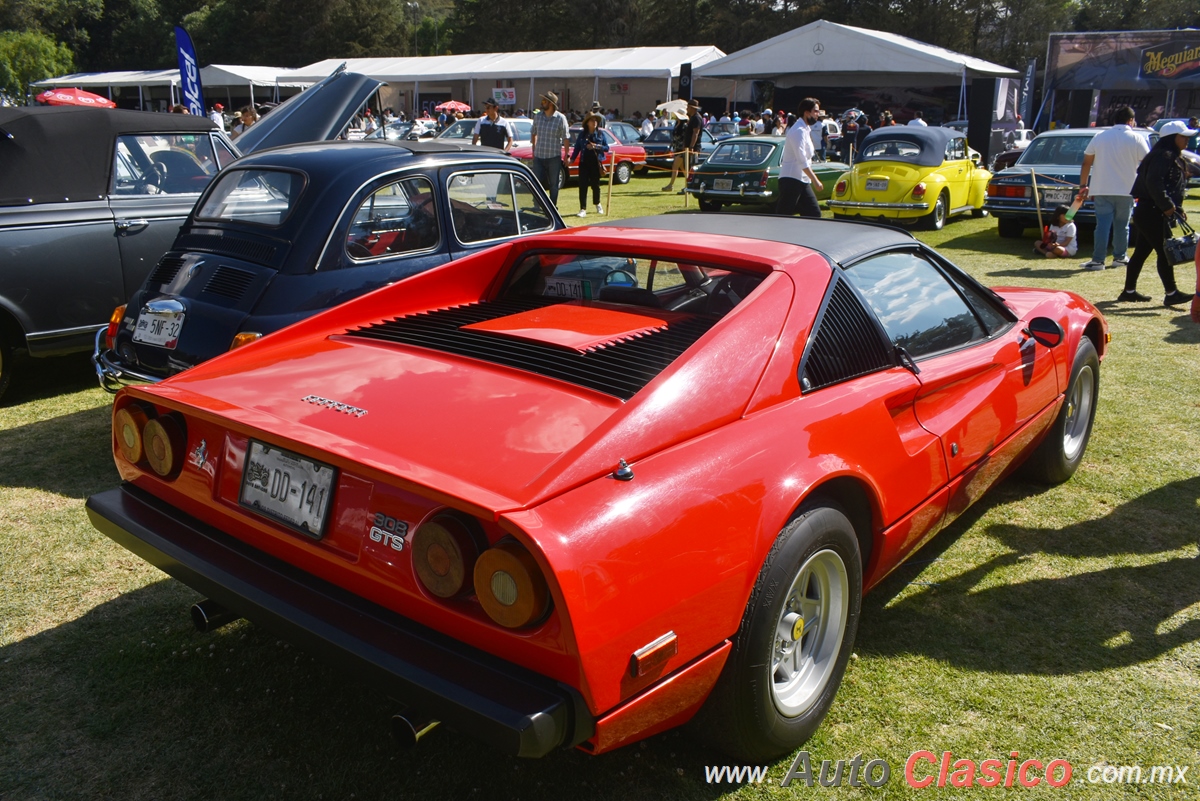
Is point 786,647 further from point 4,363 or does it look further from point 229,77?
point 229,77

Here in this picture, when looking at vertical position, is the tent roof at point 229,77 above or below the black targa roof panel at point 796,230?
above

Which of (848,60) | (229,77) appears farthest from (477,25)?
(848,60)

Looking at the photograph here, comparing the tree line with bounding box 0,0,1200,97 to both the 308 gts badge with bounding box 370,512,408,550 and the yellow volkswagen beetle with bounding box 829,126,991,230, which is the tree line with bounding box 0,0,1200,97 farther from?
the 308 gts badge with bounding box 370,512,408,550

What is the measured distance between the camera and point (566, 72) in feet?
111

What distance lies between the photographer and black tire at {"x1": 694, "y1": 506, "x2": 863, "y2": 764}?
2.13 metres

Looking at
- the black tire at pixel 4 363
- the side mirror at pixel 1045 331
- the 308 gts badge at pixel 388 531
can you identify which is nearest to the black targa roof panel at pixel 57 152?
the black tire at pixel 4 363

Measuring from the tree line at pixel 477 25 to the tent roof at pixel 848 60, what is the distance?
28467 millimetres

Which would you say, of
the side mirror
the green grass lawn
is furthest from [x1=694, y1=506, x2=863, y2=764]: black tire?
the side mirror

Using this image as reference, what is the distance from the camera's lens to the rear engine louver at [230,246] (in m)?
4.73

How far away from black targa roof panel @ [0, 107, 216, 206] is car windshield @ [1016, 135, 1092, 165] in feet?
39.3

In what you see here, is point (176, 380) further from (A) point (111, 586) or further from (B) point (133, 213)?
(B) point (133, 213)

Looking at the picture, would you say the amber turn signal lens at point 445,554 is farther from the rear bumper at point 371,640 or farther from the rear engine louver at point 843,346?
the rear engine louver at point 843,346

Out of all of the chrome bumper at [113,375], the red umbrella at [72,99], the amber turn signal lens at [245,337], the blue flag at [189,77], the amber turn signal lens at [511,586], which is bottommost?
the chrome bumper at [113,375]

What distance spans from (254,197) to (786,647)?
4.26 metres
